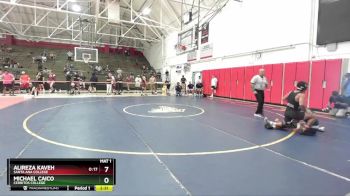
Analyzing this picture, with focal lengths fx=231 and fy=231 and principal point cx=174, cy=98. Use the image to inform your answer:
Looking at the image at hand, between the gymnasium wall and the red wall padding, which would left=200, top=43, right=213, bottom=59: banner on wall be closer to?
the gymnasium wall

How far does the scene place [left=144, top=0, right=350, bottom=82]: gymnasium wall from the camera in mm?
10320

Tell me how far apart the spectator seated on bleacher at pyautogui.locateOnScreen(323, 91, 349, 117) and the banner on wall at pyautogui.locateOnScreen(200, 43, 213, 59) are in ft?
33.3

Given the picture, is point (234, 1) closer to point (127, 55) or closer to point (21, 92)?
point (21, 92)

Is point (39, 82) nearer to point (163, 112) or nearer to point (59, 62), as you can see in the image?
point (59, 62)

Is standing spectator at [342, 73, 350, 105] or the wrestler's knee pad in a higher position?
standing spectator at [342, 73, 350, 105]

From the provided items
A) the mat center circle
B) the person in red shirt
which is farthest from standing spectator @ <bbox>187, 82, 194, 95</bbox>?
the person in red shirt

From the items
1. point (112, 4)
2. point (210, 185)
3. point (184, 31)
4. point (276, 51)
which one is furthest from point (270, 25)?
point (112, 4)

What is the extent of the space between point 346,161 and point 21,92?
19.6 m

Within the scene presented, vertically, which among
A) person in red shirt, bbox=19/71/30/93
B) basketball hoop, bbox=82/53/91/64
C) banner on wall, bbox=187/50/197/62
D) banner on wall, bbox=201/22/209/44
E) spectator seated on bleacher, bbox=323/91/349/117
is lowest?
spectator seated on bleacher, bbox=323/91/349/117

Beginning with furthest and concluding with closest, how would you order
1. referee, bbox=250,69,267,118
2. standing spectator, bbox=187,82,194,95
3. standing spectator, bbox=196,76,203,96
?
standing spectator, bbox=187,82,194,95, standing spectator, bbox=196,76,203,96, referee, bbox=250,69,267,118

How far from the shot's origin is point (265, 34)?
12.7 meters

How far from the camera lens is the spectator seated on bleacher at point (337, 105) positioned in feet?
27.1
